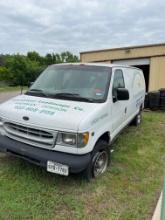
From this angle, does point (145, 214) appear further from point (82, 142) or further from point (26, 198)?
point (26, 198)

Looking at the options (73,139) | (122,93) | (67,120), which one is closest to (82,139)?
(73,139)

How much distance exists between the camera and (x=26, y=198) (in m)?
3.17

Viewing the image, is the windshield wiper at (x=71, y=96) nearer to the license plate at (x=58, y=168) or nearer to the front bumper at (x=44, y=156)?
the front bumper at (x=44, y=156)

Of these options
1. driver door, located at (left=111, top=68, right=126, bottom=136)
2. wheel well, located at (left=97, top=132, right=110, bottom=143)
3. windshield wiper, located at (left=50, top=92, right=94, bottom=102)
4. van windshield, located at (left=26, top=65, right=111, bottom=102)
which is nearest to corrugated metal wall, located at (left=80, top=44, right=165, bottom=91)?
driver door, located at (left=111, top=68, right=126, bottom=136)

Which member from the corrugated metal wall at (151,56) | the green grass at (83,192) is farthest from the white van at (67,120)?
the corrugated metal wall at (151,56)

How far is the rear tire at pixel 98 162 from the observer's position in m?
3.52

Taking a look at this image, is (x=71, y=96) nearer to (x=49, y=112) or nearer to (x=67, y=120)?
(x=49, y=112)

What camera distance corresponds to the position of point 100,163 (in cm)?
394

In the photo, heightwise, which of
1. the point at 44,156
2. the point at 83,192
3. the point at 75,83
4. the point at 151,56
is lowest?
the point at 83,192

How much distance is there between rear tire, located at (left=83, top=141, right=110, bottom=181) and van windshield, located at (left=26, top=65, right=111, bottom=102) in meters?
0.81

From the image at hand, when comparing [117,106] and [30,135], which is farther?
[117,106]

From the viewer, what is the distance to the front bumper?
3.11 metres

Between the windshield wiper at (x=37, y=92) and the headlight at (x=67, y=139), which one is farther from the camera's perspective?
the windshield wiper at (x=37, y=92)

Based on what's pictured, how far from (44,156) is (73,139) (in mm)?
502
